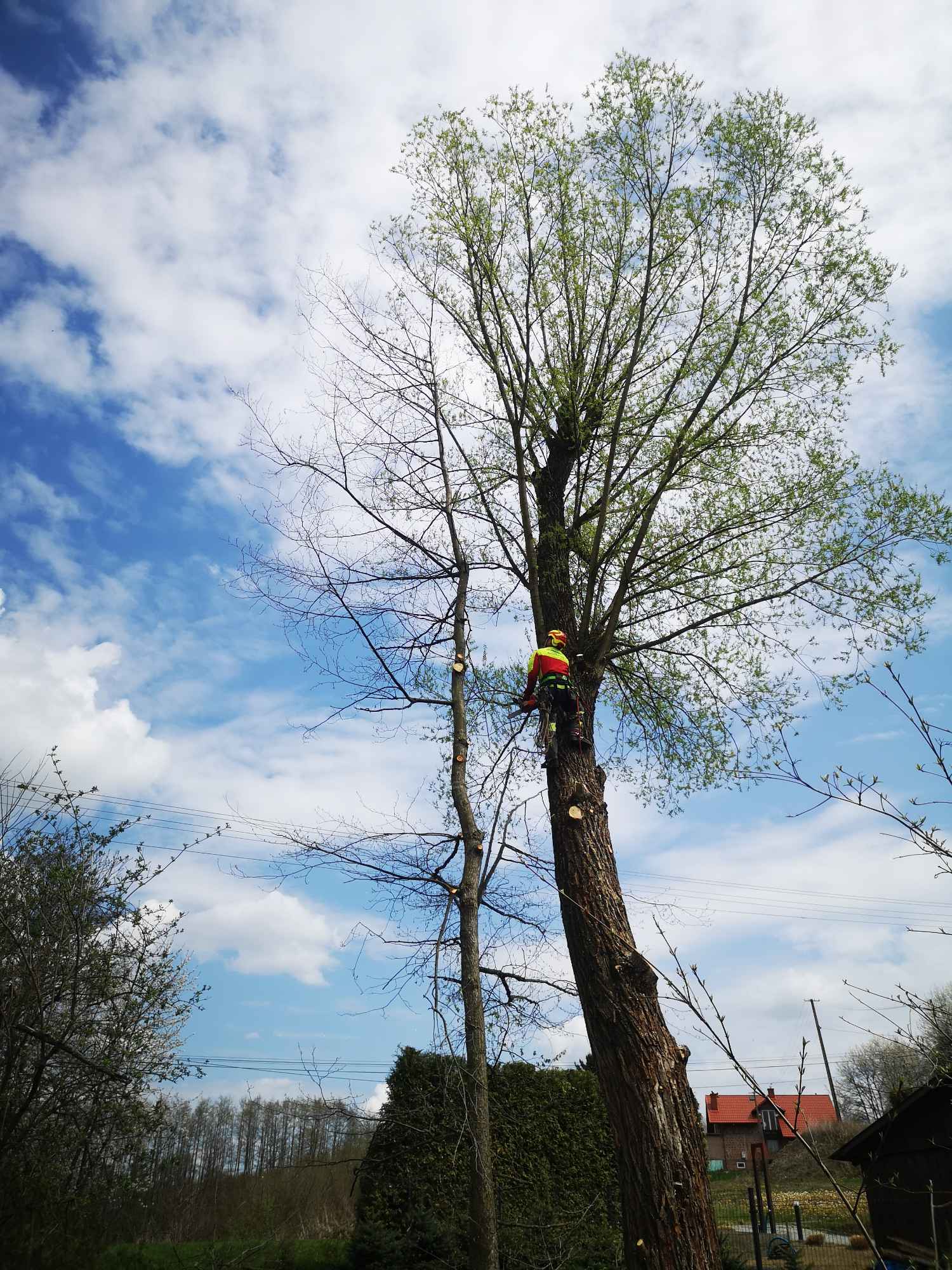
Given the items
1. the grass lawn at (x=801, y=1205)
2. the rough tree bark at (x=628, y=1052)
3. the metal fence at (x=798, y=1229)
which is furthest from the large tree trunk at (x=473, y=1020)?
the grass lawn at (x=801, y=1205)

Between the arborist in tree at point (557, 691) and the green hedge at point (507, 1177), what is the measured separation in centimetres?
330

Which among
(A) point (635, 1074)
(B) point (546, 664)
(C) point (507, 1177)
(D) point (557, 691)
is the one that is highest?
(B) point (546, 664)

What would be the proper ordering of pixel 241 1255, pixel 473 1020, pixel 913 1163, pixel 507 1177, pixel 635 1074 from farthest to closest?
pixel 913 1163
pixel 507 1177
pixel 241 1255
pixel 473 1020
pixel 635 1074

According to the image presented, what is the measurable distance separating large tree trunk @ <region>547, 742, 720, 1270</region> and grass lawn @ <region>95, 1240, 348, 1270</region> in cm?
321

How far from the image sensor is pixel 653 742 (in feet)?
27.0

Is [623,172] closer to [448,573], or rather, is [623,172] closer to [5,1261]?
[448,573]

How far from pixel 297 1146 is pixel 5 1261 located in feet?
49.6

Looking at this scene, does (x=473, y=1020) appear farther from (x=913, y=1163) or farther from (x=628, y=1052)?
(x=913, y=1163)

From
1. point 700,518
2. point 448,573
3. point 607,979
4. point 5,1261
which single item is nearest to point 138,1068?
point 5,1261

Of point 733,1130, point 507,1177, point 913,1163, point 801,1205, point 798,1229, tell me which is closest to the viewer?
point 507,1177

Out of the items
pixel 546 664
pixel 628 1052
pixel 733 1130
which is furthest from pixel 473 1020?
pixel 733 1130

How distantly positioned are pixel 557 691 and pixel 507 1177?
6.95 metres

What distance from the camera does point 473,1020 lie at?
6008 mm

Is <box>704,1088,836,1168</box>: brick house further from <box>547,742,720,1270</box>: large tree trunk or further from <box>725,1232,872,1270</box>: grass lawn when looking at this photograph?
<box>547,742,720,1270</box>: large tree trunk
